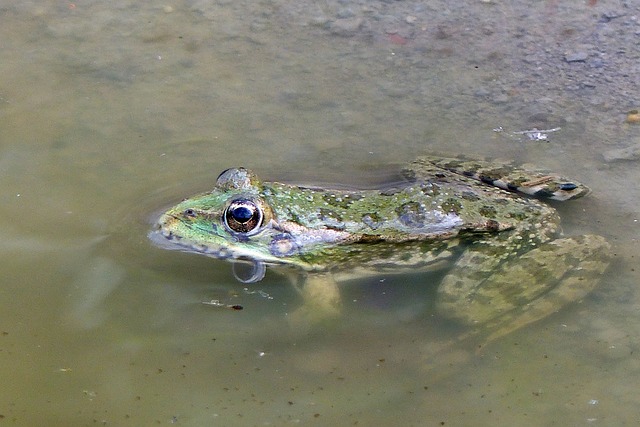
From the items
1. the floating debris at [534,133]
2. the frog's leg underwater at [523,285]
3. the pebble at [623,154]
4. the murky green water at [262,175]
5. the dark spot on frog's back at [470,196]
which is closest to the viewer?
the murky green water at [262,175]

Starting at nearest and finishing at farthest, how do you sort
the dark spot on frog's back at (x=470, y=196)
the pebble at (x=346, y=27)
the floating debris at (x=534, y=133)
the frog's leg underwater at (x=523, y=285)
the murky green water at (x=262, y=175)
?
the murky green water at (x=262, y=175) → the frog's leg underwater at (x=523, y=285) → the dark spot on frog's back at (x=470, y=196) → the floating debris at (x=534, y=133) → the pebble at (x=346, y=27)

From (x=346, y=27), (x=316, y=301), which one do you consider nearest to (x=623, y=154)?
(x=316, y=301)

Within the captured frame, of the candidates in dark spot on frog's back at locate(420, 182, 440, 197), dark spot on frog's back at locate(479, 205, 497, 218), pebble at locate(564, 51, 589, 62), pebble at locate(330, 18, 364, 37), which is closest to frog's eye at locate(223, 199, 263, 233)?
dark spot on frog's back at locate(420, 182, 440, 197)

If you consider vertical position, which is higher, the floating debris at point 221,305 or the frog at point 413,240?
the frog at point 413,240

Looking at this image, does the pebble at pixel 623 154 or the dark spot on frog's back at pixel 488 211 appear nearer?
the dark spot on frog's back at pixel 488 211

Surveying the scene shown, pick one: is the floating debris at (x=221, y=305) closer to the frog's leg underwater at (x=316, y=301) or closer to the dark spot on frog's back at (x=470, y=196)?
the frog's leg underwater at (x=316, y=301)

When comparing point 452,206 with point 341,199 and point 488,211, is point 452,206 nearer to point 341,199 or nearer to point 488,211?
point 488,211

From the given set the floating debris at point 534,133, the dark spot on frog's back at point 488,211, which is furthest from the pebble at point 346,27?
the dark spot on frog's back at point 488,211

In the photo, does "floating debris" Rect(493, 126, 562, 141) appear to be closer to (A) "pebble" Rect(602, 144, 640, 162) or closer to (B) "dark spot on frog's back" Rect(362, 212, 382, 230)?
(A) "pebble" Rect(602, 144, 640, 162)
